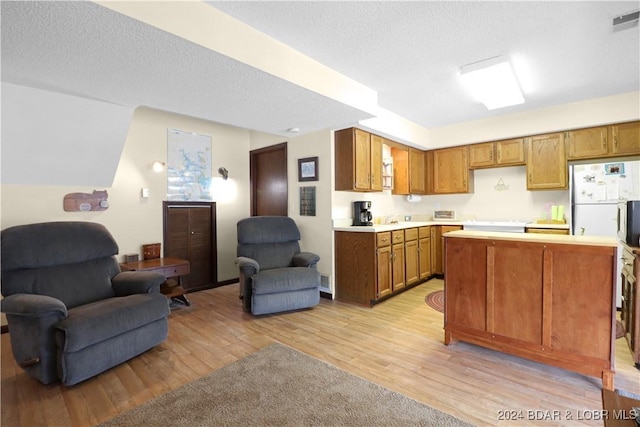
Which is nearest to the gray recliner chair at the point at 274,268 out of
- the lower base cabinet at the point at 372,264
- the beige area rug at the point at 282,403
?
the lower base cabinet at the point at 372,264

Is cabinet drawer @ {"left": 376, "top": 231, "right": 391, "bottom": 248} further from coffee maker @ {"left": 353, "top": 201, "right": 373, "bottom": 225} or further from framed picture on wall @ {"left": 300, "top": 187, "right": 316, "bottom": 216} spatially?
framed picture on wall @ {"left": 300, "top": 187, "right": 316, "bottom": 216}

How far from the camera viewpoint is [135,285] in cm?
276

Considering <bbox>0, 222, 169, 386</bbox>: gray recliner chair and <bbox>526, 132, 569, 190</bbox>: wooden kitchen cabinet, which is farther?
<bbox>526, 132, 569, 190</bbox>: wooden kitchen cabinet

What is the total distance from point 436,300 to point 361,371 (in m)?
2.03

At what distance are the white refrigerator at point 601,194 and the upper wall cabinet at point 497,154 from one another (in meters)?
0.84

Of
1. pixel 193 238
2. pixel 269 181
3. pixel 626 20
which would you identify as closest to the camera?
pixel 626 20

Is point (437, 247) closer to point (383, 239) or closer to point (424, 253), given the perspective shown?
point (424, 253)

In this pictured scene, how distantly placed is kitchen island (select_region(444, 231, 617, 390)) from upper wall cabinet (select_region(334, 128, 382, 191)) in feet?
5.23

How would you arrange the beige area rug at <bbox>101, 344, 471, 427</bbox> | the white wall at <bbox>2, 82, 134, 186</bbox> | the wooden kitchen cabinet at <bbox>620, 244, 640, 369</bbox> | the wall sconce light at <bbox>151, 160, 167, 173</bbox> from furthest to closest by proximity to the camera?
the wall sconce light at <bbox>151, 160, 167, 173</bbox> → the white wall at <bbox>2, 82, 134, 186</bbox> → the wooden kitchen cabinet at <bbox>620, 244, 640, 369</bbox> → the beige area rug at <bbox>101, 344, 471, 427</bbox>

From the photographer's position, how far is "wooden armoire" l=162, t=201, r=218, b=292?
13.9ft

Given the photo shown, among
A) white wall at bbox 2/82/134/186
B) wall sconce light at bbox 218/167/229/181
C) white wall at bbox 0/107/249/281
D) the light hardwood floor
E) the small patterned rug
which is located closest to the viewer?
the light hardwood floor

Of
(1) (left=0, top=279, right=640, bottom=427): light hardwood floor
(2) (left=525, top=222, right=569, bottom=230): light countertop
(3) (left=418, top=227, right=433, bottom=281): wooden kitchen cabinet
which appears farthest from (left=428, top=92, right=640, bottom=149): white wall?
(1) (left=0, top=279, right=640, bottom=427): light hardwood floor

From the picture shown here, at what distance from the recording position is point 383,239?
3.84 m

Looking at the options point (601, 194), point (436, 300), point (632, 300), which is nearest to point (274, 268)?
point (436, 300)
